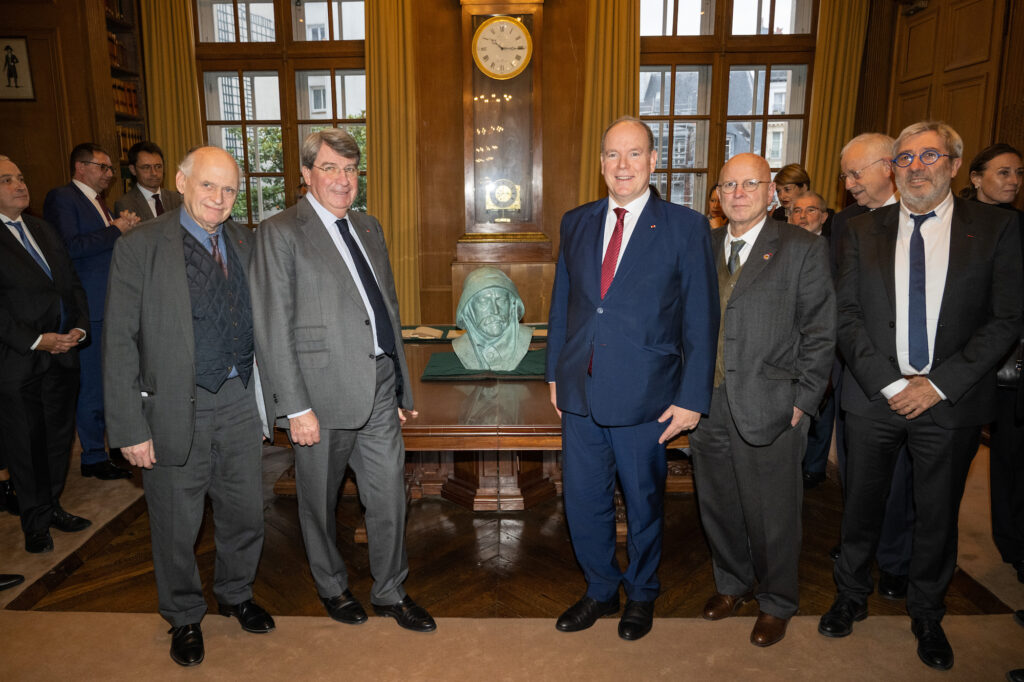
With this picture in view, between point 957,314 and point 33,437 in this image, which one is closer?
point 957,314

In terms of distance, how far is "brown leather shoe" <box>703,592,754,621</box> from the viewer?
7.88 feet

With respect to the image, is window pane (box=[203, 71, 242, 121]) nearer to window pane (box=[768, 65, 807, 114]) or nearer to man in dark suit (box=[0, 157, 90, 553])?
man in dark suit (box=[0, 157, 90, 553])

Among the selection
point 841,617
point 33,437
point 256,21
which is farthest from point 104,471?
point 256,21

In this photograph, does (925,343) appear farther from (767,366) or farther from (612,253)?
(612,253)

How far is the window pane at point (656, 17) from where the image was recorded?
649cm

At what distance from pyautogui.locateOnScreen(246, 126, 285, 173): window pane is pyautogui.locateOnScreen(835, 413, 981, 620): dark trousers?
624 centimetres

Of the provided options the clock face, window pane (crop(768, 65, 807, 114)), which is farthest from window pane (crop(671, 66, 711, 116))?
the clock face

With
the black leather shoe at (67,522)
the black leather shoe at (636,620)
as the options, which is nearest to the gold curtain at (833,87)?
the black leather shoe at (636,620)

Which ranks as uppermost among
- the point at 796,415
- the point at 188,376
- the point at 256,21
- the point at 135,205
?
the point at 256,21

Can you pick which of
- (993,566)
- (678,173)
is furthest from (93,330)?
(678,173)

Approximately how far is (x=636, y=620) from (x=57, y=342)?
107 inches

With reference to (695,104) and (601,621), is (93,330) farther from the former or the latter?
(695,104)

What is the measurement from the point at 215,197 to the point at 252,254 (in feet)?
0.67

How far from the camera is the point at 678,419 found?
2.09 m
